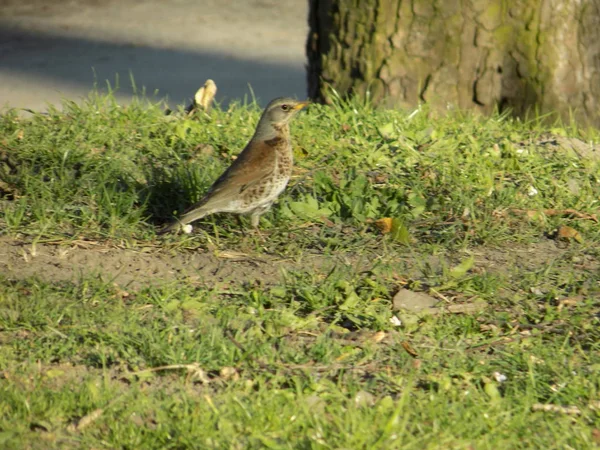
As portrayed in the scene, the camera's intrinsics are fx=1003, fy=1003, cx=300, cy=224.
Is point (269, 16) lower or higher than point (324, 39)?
lower

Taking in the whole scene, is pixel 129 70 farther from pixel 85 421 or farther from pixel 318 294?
pixel 85 421

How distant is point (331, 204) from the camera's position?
620cm

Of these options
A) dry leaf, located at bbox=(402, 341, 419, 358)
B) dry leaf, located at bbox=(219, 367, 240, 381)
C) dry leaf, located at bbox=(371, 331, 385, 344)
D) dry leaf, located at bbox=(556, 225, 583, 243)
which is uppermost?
dry leaf, located at bbox=(556, 225, 583, 243)

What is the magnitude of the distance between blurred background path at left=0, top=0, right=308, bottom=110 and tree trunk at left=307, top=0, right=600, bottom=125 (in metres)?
2.58

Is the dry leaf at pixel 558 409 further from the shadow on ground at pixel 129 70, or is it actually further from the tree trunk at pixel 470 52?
the shadow on ground at pixel 129 70

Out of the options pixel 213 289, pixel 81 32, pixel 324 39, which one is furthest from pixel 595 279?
pixel 81 32

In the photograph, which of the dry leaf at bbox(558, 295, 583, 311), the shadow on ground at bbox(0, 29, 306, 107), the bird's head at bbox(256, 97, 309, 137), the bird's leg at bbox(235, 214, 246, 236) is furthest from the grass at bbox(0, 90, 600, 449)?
the shadow on ground at bbox(0, 29, 306, 107)

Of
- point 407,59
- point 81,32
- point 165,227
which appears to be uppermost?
point 407,59

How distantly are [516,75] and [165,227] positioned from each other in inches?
134

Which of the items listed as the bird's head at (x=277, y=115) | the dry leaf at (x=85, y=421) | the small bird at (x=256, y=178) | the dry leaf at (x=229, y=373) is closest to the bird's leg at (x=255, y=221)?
the small bird at (x=256, y=178)

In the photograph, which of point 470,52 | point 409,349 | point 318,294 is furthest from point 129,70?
point 409,349

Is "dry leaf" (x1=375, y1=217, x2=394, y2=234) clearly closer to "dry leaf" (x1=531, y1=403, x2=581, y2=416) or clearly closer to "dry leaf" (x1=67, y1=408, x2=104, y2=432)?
"dry leaf" (x1=531, y1=403, x2=581, y2=416)

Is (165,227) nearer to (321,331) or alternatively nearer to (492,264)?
(321,331)

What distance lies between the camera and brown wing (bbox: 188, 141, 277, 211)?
573 cm
